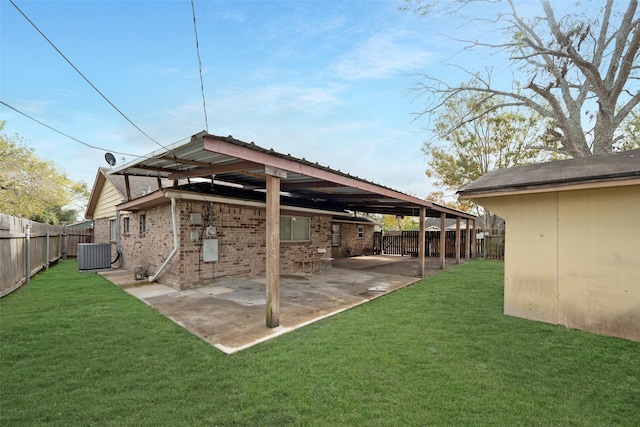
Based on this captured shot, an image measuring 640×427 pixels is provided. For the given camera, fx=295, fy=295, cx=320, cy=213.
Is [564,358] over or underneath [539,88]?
underneath

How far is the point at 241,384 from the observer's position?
3.10 m

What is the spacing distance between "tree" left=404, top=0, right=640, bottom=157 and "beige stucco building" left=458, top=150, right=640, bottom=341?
26.7 feet

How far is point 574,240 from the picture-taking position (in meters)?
4.87

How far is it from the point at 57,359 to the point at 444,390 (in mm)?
4544

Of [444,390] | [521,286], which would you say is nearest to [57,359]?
[444,390]

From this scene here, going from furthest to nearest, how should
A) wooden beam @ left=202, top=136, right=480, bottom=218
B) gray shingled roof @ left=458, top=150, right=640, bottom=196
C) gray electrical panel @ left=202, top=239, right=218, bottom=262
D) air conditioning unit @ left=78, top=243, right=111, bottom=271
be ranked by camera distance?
air conditioning unit @ left=78, top=243, right=111, bottom=271
gray electrical panel @ left=202, top=239, right=218, bottom=262
gray shingled roof @ left=458, top=150, right=640, bottom=196
wooden beam @ left=202, top=136, right=480, bottom=218

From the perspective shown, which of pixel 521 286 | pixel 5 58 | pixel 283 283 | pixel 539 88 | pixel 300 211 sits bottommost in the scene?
pixel 283 283

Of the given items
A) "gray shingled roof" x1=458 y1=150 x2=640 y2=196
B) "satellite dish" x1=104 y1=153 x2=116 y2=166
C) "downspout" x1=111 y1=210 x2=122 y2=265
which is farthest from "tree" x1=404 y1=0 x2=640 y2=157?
"downspout" x1=111 y1=210 x2=122 y2=265

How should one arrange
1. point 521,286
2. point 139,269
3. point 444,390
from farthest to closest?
point 139,269 → point 521,286 → point 444,390

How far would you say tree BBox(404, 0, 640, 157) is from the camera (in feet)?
35.6

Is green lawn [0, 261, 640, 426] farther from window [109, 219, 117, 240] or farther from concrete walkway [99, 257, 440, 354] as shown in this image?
window [109, 219, 117, 240]

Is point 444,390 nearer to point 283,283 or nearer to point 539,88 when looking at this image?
point 283,283

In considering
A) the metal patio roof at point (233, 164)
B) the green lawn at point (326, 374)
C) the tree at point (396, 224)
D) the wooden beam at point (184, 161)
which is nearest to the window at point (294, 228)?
the metal patio roof at point (233, 164)

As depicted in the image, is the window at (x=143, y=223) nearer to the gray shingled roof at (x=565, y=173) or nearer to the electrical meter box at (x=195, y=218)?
the electrical meter box at (x=195, y=218)
